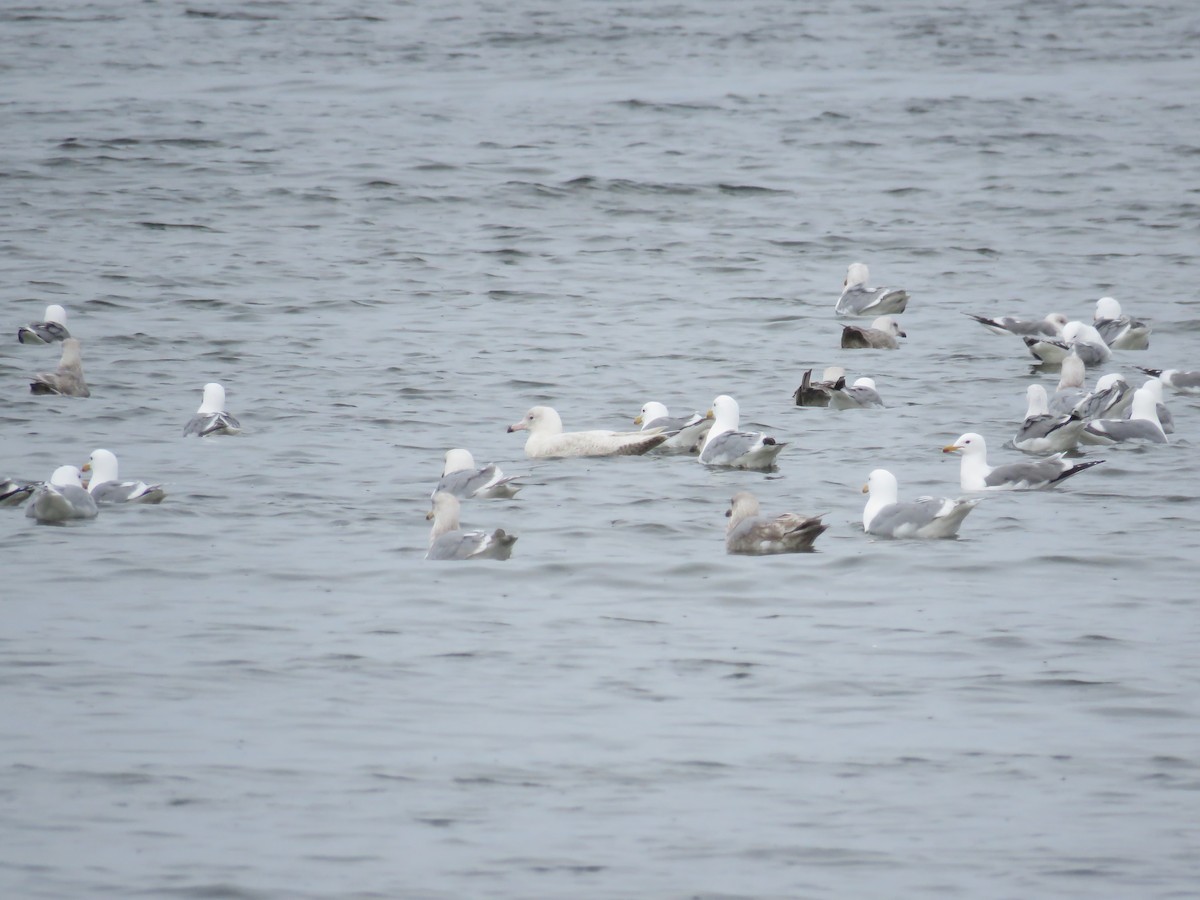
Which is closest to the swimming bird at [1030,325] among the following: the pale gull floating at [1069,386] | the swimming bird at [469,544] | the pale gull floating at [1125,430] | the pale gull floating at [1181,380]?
the pale gull floating at [1069,386]

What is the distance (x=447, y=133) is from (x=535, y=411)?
20895 millimetres

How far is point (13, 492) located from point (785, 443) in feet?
20.6

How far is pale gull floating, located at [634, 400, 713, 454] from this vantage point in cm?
1570

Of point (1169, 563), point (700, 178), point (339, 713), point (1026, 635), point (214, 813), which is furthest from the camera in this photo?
point (700, 178)

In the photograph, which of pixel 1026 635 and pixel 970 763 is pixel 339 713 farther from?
pixel 1026 635

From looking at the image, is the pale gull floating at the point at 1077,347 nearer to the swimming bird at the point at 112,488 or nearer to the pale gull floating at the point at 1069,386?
the pale gull floating at the point at 1069,386

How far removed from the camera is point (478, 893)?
6.89 meters

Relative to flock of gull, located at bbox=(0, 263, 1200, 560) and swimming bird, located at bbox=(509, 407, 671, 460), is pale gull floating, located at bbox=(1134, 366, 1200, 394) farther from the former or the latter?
swimming bird, located at bbox=(509, 407, 671, 460)

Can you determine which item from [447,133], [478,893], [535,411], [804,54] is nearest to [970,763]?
[478,893]

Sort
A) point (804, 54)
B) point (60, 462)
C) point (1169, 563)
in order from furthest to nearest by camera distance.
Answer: point (804, 54), point (60, 462), point (1169, 563)

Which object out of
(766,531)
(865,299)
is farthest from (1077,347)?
(766,531)

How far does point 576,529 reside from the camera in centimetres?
1289

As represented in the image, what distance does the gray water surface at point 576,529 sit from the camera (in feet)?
24.7

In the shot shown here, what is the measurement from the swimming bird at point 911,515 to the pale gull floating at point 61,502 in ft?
17.7
